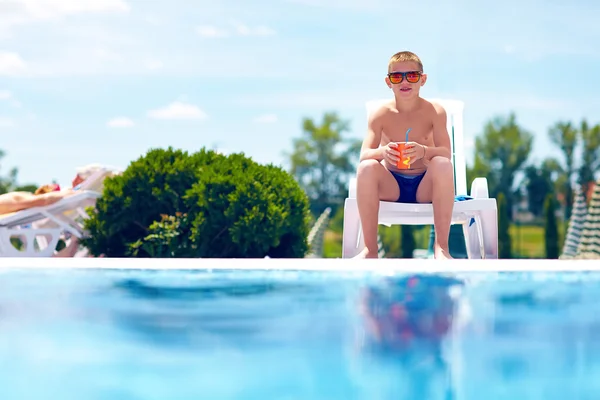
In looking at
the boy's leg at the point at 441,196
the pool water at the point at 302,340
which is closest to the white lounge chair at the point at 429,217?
the boy's leg at the point at 441,196

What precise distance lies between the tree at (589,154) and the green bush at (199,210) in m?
34.5

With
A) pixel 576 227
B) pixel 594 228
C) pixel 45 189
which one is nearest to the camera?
pixel 45 189

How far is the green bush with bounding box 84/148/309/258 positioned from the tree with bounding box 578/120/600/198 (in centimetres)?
3447

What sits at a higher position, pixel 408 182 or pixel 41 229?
pixel 408 182

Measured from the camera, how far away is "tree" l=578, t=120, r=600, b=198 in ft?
125

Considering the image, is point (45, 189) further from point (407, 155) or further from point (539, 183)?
point (539, 183)

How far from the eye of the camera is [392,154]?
14.3 feet

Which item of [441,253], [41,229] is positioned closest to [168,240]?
[41,229]

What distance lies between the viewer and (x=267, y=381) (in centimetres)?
160

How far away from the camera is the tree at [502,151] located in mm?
40375

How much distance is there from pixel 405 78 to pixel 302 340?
3031 mm

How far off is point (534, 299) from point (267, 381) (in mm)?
1475

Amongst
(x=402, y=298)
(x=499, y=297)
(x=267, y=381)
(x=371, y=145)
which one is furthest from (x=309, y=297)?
(x=371, y=145)

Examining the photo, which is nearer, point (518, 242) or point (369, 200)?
point (369, 200)
